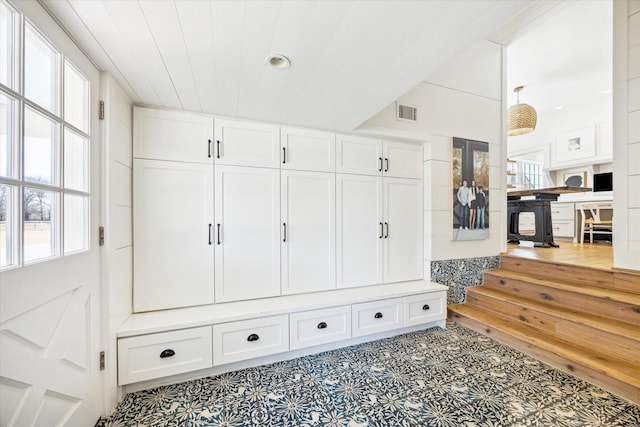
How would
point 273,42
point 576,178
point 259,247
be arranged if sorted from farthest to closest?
point 576,178 < point 259,247 < point 273,42

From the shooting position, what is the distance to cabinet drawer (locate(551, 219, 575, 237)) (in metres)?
5.66

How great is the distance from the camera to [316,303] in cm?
231

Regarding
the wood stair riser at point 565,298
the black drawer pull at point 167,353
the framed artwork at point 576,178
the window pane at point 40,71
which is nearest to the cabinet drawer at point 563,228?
the framed artwork at point 576,178

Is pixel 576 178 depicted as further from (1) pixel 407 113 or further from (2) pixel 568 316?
(1) pixel 407 113

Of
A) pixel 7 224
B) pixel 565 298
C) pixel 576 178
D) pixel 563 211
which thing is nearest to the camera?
pixel 7 224

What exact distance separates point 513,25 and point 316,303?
13.3ft

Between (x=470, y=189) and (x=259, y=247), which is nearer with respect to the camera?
(x=259, y=247)

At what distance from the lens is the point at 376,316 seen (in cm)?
254

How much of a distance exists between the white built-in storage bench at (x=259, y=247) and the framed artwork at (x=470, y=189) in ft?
2.18

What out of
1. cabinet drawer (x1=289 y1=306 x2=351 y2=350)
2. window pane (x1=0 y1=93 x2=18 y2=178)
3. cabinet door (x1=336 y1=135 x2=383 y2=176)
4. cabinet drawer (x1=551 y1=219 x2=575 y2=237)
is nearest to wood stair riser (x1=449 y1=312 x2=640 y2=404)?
cabinet drawer (x1=289 y1=306 x2=351 y2=350)

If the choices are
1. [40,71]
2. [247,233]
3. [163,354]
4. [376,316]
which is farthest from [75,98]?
[376,316]

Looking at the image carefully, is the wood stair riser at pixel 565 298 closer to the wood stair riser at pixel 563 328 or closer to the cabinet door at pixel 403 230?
the wood stair riser at pixel 563 328

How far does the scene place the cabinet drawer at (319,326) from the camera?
221cm

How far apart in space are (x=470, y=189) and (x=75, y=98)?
380 cm
